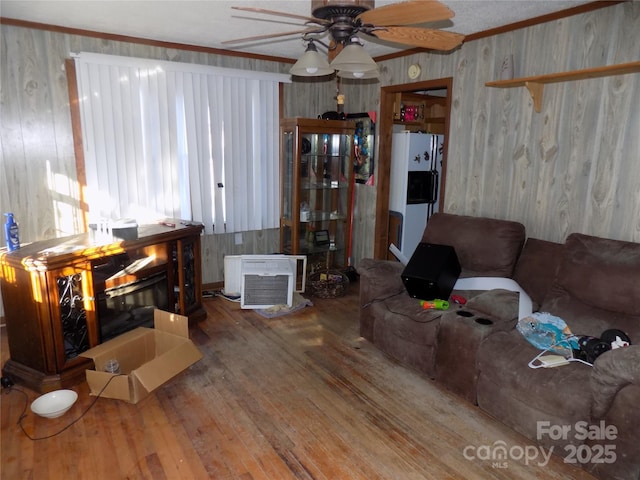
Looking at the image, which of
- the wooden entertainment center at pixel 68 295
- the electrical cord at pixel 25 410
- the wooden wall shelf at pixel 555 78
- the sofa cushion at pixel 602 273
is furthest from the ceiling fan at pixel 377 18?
the electrical cord at pixel 25 410

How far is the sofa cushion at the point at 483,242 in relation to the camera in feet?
9.68

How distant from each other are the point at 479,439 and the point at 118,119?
3516 millimetres

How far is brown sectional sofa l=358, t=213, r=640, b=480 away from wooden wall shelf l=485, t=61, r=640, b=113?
0.92 m

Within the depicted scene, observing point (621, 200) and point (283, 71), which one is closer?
A: point (621, 200)

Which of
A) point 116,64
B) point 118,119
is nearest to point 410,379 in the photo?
point 118,119

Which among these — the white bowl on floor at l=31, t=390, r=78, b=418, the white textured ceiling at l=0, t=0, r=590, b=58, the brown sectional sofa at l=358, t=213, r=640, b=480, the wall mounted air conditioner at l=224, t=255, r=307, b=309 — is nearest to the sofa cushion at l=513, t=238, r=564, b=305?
the brown sectional sofa at l=358, t=213, r=640, b=480

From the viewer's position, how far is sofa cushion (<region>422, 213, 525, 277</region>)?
295cm

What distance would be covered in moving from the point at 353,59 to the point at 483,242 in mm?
1734

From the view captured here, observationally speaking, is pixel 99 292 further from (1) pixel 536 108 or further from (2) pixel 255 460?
(1) pixel 536 108

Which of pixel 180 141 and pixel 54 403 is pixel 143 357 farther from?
pixel 180 141

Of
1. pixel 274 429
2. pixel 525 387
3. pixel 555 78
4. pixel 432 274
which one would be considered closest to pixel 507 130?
pixel 555 78

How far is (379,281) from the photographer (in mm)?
3113

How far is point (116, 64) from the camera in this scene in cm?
349

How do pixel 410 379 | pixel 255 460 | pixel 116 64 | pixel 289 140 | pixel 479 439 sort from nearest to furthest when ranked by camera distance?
pixel 255 460 → pixel 479 439 → pixel 410 379 → pixel 116 64 → pixel 289 140
